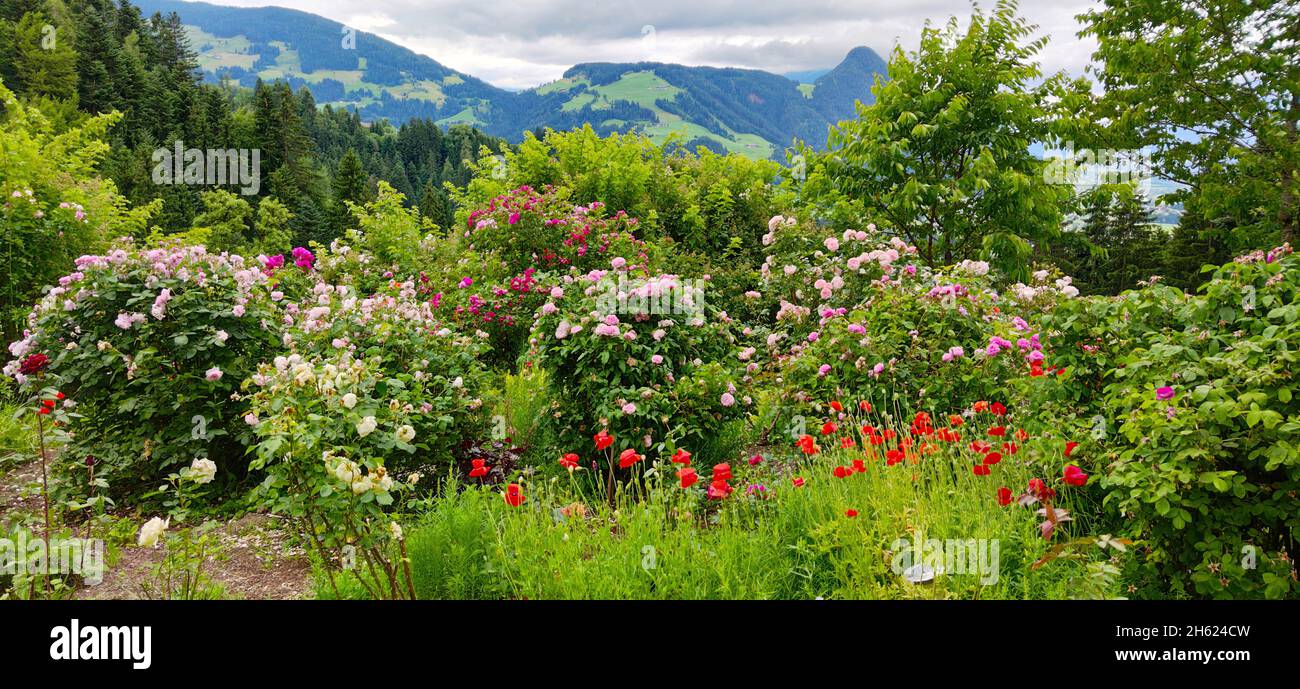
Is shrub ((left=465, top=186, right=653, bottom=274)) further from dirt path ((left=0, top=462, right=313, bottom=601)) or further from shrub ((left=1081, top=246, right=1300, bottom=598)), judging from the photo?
shrub ((left=1081, top=246, right=1300, bottom=598))

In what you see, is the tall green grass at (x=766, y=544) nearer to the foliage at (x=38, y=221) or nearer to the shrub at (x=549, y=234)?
the shrub at (x=549, y=234)

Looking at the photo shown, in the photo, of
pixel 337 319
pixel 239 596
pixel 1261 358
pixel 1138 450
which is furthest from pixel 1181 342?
pixel 337 319

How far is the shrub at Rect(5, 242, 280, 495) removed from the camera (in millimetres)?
4379

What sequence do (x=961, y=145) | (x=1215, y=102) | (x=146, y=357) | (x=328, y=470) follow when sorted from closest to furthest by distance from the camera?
(x=328, y=470), (x=146, y=357), (x=961, y=145), (x=1215, y=102)

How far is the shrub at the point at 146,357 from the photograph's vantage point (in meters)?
4.38

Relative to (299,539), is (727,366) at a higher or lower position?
higher

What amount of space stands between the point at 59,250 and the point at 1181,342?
10.1m

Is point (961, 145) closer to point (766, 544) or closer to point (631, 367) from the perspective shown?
A: point (631, 367)

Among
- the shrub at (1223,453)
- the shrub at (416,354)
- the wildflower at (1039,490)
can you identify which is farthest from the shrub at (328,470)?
the shrub at (1223,453)

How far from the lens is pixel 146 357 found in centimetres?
436

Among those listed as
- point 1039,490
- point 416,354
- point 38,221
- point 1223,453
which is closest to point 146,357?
point 416,354

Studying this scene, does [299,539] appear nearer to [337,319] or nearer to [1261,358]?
[337,319]

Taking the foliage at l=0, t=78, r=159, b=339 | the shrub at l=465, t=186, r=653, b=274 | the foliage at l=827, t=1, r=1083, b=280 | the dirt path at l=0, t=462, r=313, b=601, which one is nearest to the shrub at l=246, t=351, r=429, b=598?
the dirt path at l=0, t=462, r=313, b=601

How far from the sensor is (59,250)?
7.85 metres
